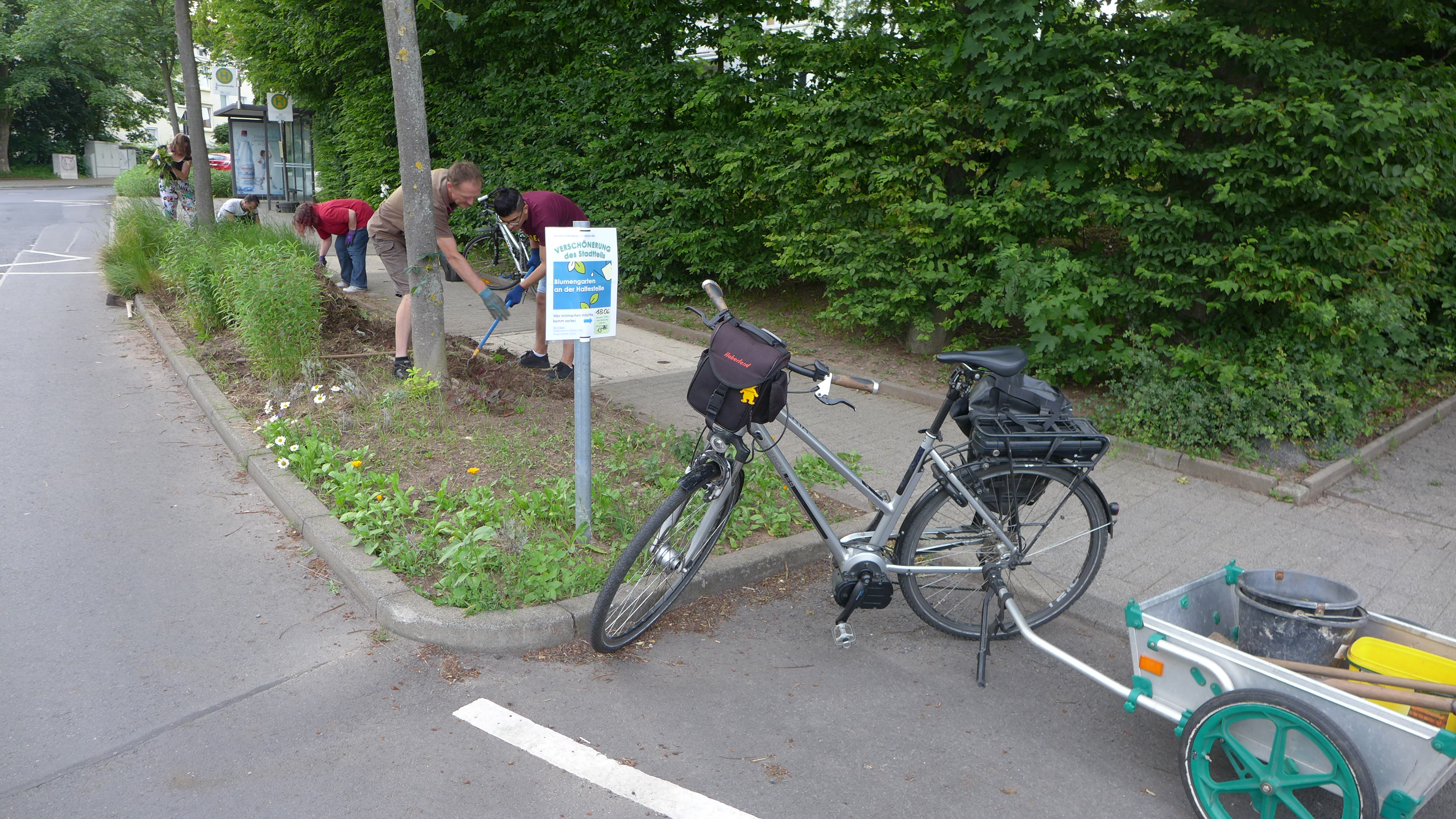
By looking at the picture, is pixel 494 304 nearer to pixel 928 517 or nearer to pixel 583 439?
pixel 583 439

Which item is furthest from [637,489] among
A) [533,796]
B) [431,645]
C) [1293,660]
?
[1293,660]

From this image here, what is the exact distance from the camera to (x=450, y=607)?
13.0 feet

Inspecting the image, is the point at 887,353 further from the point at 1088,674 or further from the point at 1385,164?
the point at 1088,674

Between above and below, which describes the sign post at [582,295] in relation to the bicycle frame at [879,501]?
above

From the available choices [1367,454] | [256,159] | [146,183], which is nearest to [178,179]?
[256,159]

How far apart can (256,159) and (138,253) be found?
13.5 metres

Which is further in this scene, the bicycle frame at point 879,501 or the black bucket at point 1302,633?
the bicycle frame at point 879,501

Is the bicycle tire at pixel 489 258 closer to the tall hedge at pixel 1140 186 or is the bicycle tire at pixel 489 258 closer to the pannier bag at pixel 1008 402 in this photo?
the tall hedge at pixel 1140 186

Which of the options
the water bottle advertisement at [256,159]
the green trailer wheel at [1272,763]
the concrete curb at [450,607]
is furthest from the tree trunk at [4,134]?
the green trailer wheel at [1272,763]

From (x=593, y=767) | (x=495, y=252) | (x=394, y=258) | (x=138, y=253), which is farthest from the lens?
(x=495, y=252)

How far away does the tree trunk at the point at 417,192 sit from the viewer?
239 inches

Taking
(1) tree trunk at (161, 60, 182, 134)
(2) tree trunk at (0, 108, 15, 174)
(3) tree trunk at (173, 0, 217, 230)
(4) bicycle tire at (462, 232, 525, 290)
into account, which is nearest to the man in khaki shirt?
(4) bicycle tire at (462, 232, 525, 290)

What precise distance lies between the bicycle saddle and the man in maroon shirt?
3844 mm

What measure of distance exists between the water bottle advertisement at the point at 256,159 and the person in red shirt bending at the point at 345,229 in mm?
12886
